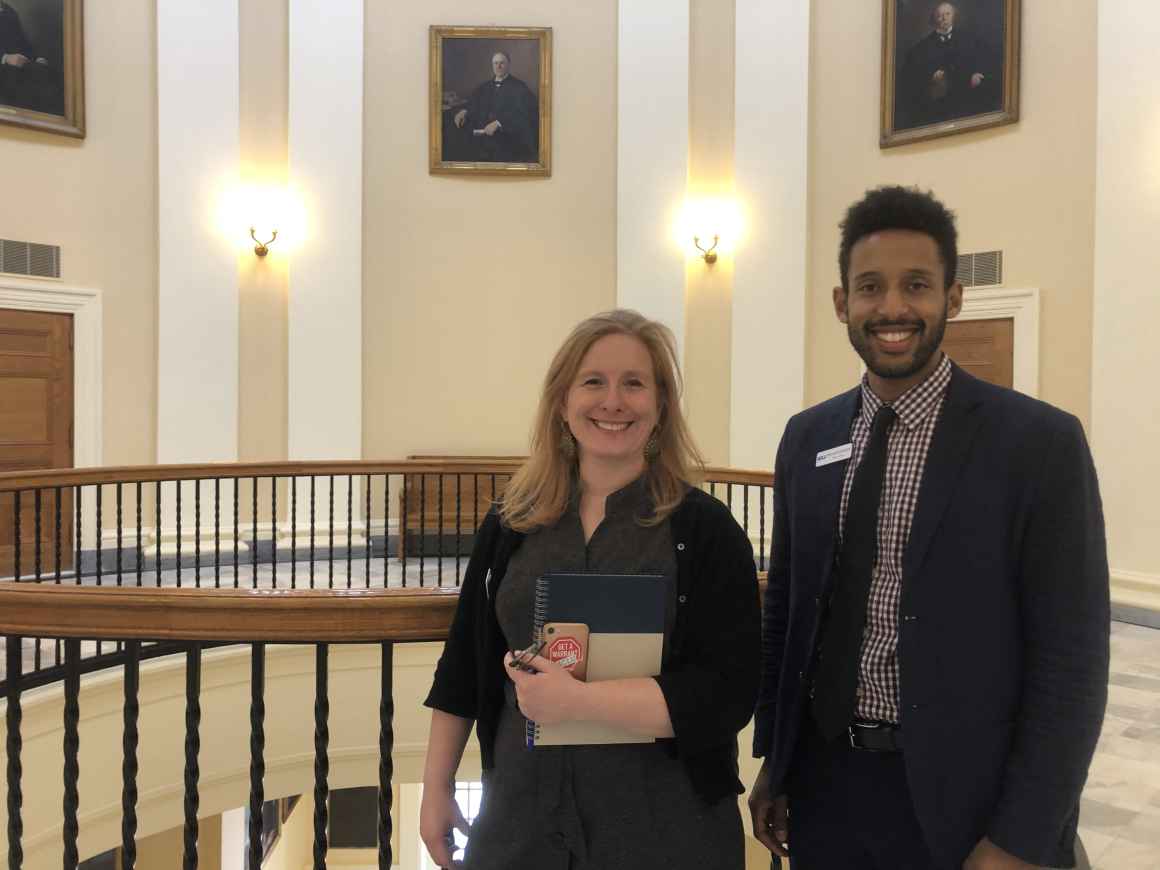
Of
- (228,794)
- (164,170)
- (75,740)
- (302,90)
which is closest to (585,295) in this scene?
(302,90)

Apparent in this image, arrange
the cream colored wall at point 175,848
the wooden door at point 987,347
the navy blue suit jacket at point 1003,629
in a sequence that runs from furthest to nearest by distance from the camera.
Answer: the cream colored wall at point 175,848
the wooden door at point 987,347
the navy blue suit jacket at point 1003,629

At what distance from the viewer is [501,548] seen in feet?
4.86

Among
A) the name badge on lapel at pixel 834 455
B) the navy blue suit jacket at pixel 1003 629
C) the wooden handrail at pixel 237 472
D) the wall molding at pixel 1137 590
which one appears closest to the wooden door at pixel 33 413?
the wooden handrail at pixel 237 472

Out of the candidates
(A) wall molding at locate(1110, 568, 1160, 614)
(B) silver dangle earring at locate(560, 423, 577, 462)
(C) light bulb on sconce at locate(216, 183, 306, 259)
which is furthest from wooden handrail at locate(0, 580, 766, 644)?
(C) light bulb on sconce at locate(216, 183, 306, 259)

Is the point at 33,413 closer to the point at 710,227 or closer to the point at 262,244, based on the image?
the point at 262,244

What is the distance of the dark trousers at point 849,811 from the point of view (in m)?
1.37

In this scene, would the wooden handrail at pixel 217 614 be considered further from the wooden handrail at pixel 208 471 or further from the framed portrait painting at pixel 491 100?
the framed portrait painting at pixel 491 100

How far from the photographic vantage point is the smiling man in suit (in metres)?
1.25

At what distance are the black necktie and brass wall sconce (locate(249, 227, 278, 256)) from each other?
304 inches

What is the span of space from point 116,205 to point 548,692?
316 inches

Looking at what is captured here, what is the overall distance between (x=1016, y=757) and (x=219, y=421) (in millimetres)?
7893

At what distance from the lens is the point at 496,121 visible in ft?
28.1

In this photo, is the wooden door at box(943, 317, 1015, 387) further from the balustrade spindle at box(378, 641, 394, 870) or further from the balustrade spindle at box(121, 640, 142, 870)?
the balustrade spindle at box(121, 640, 142, 870)

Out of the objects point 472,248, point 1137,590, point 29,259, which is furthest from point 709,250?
point 29,259
